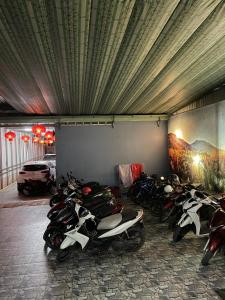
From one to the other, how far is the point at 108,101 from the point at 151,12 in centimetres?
389

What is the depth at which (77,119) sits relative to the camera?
7.89 m

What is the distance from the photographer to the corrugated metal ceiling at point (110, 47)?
1.95 meters

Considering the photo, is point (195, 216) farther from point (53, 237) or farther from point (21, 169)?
point (21, 169)

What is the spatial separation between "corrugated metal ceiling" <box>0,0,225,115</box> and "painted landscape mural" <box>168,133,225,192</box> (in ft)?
5.22

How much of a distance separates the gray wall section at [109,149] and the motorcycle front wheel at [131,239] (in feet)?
14.3

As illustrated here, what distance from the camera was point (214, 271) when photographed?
298cm

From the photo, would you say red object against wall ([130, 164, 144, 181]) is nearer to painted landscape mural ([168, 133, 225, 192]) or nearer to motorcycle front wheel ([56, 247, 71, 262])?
painted landscape mural ([168, 133, 225, 192])

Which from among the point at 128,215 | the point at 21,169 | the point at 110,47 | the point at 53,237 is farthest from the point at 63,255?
the point at 21,169

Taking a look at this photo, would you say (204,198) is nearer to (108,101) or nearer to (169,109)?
(108,101)

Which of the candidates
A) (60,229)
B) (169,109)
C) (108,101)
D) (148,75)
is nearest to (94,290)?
(60,229)

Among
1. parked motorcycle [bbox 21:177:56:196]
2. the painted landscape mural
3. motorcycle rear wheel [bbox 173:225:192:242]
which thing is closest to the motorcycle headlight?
motorcycle rear wheel [bbox 173:225:192:242]

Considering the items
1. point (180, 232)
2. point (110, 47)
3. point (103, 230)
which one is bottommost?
point (180, 232)

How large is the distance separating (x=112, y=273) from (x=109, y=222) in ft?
2.47

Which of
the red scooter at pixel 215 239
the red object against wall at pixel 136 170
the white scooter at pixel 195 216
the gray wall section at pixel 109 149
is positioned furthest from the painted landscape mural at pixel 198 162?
the red scooter at pixel 215 239
